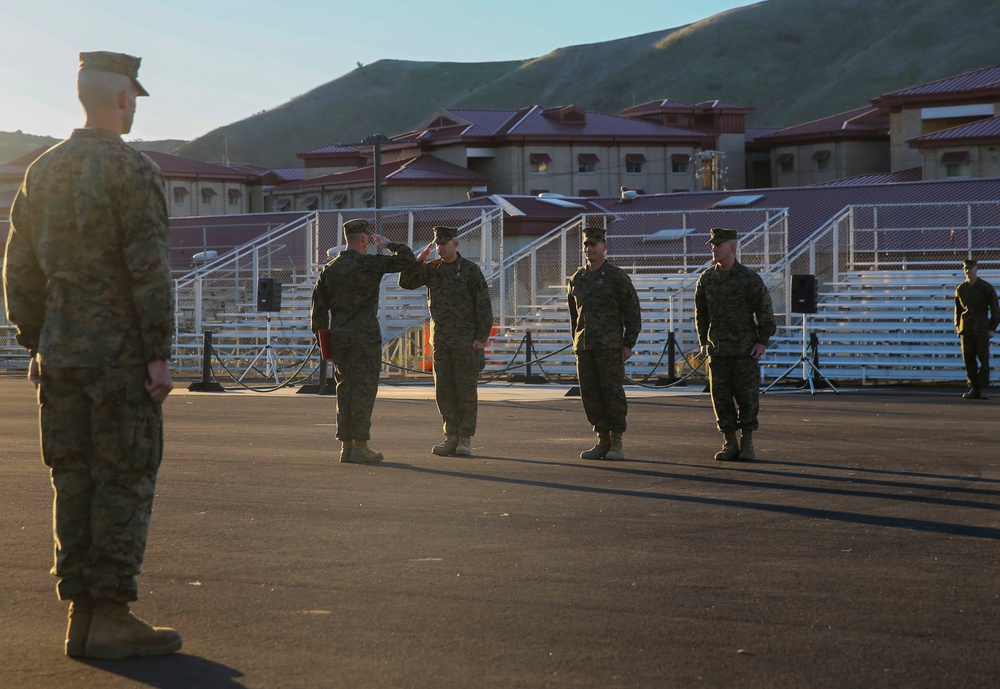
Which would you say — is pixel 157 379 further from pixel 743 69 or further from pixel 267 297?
pixel 743 69

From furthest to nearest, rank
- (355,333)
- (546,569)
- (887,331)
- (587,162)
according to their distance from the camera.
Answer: (587,162)
(887,331)
(355,333)
(546,569)

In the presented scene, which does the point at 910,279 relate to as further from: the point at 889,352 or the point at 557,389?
the point at 557,389

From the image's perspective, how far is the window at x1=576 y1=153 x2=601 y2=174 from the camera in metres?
68.0

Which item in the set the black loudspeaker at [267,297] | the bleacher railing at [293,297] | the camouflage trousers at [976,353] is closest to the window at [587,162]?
the bleacher railing at [293,297]

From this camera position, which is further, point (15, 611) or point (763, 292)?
point (763, 292)

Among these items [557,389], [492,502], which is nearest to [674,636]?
[492,502]

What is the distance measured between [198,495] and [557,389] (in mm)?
15187

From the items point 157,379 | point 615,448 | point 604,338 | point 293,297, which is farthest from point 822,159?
point 157,379

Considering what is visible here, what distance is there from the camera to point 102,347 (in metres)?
5.62

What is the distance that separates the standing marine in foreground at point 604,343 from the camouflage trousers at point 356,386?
187 cm

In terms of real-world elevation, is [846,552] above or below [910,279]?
below

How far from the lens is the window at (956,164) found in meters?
55.8

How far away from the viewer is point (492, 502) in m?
10.1

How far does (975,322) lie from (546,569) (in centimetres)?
1658
